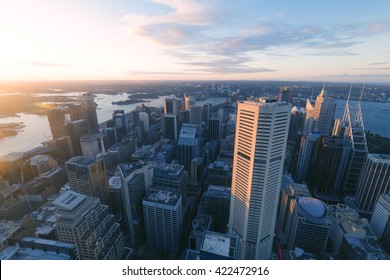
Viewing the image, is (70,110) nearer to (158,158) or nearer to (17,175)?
(17,175)

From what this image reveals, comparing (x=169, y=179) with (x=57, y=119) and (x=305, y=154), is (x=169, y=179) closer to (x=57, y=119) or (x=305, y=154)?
(x=305, y=154)

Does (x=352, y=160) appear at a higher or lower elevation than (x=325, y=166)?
higher

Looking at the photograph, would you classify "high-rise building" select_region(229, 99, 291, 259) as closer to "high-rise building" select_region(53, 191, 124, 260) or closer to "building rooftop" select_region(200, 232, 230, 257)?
"building rooftop" select_region(200, 232, 230, 257)

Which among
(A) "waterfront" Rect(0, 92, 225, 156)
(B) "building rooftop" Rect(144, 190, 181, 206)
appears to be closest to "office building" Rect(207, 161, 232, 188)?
(B) "building rooftop" Rect(144, 190, 181, 206)

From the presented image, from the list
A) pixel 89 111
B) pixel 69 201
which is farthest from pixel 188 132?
pixel 89 111

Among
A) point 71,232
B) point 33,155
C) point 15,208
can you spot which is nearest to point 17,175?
point 33,155
